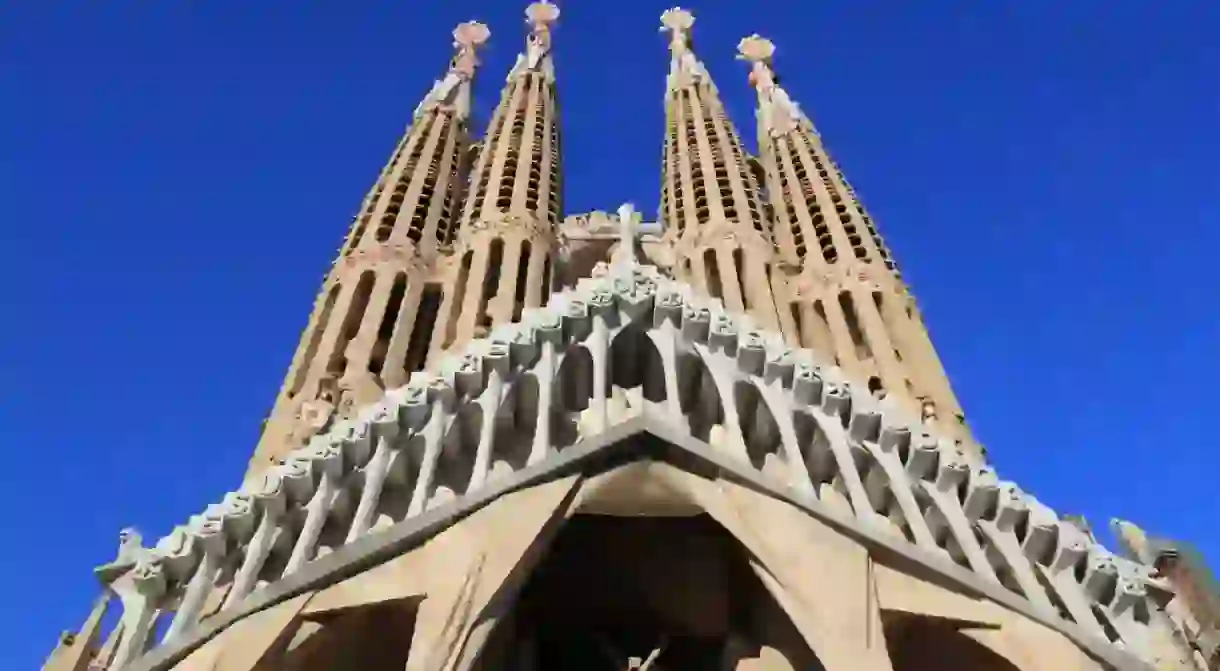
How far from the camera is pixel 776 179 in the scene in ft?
90.9

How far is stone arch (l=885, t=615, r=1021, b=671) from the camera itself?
10.3 m

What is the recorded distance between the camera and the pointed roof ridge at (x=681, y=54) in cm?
3259

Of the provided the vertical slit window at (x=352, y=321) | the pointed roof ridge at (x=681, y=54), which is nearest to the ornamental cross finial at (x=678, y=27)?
the pointed roof ridge at (x=681, y=54)

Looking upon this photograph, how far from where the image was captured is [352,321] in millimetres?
21375

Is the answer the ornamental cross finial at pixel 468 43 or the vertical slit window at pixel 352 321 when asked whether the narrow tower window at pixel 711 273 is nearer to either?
the vertical slit window at pixel 352 321

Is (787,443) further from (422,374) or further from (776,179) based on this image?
(776,179)

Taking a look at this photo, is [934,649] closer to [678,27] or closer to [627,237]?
[627,237]

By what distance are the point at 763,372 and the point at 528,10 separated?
25.7 metres

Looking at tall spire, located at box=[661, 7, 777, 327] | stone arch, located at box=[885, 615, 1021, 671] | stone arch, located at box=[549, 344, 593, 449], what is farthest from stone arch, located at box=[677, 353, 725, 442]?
tall spire, located at box=[661, 7, 777, 327]

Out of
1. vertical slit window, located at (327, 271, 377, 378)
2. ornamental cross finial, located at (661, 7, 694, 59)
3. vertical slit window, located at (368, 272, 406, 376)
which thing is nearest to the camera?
vertical slit window, located at (327, 271, 377, 378)

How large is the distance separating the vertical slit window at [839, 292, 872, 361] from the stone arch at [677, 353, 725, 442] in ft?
26.5

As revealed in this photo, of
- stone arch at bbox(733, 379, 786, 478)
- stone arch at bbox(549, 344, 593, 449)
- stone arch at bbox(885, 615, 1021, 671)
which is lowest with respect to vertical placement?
stone arch at bbox(885, 615, 1021, 671)

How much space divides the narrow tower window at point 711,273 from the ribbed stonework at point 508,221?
2.78m

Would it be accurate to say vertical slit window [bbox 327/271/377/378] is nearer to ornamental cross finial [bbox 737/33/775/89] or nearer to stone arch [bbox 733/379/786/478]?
stone arch [bbox 733/379/786/478]
